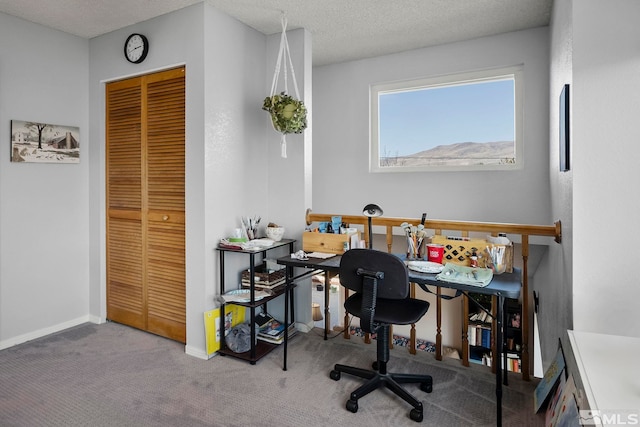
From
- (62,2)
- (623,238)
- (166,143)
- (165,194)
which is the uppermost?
(62,2)

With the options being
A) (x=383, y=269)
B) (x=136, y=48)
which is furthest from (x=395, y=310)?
(x=136, y=48)

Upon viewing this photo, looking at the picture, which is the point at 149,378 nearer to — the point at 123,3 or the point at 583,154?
the point at 123,3

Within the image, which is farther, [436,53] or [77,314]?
[436,53]

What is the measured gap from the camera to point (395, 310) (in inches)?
85.6

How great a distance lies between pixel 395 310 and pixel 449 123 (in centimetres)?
246

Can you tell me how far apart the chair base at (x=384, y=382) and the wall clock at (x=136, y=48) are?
279cm

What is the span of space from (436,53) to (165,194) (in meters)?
2.85

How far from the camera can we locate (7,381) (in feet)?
7.98

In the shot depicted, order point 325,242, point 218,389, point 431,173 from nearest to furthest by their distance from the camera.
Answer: point 218,389
point 325,242
point 431,173

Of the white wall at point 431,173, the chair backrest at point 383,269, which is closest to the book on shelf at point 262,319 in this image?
the chair backrest at point 383,269

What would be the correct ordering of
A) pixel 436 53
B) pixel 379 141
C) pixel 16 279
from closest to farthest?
pixel 16 279
pixel 436 53
pixel 379 141

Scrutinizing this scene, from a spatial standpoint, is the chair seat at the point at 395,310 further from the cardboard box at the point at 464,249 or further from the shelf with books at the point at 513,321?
the shelf with books at the point at 513,321

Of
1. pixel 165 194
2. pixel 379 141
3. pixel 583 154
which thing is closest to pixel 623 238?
pixel 583 154

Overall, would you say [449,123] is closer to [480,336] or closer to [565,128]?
[565,128]
